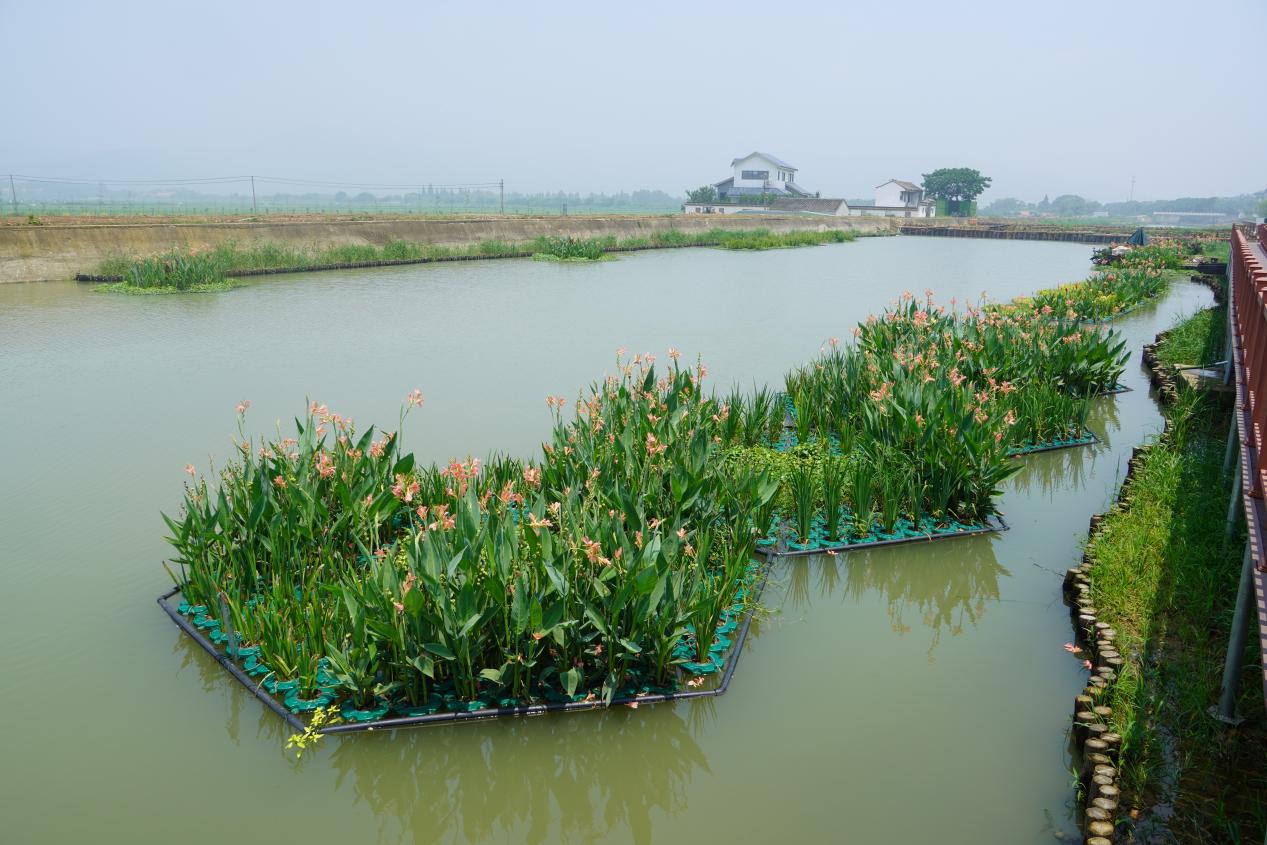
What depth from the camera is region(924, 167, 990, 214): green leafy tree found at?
86.6 m

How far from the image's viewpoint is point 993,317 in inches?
394

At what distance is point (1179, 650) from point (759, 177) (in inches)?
3117

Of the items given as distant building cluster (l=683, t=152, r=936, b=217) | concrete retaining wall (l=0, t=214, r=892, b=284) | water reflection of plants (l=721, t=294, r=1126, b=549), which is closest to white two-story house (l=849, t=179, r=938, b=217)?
distant building cluster (l=683, t=152, r=936, b=217)

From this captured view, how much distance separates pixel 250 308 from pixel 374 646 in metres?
14.5

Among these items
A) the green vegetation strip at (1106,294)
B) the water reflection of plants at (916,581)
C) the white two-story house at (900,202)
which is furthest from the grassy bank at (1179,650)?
the white two-story house at (900,202)

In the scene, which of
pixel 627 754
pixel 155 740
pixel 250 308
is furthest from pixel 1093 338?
pixel 250 308

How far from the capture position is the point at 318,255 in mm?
24953

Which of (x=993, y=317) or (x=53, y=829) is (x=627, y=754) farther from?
(x=993, y=317)

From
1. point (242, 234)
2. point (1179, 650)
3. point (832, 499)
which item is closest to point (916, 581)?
point (832, 499)

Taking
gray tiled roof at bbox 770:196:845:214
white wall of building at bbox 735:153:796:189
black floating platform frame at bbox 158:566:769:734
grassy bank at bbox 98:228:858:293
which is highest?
white wall of building at bbox 735:153:796:189

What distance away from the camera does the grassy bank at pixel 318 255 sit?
19266mm

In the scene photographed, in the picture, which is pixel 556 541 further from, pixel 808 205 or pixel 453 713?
pixel 808 205

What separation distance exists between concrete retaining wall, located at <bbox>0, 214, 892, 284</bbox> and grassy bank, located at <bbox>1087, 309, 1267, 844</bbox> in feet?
76.3

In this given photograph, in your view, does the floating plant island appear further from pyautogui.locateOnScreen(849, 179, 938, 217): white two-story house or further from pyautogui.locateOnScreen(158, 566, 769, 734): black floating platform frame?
pyautogui.locateOnScreen(849, 179, 938, 217): white two-story house
